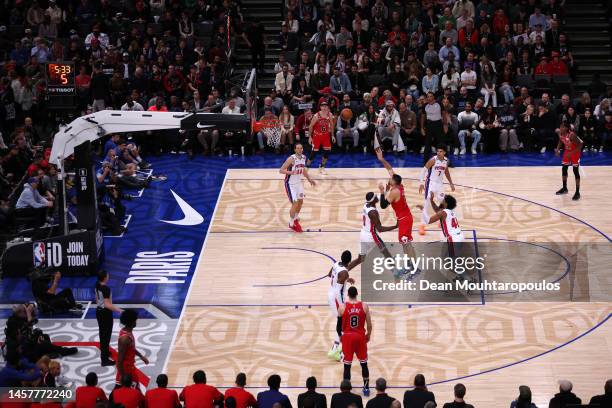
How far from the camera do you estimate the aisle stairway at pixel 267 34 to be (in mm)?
31891

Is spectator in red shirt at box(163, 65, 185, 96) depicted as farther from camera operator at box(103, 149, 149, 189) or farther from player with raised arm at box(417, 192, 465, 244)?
player with raised arm at box(417, 192, 465, 244)

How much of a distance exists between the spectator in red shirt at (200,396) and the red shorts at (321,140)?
1369cm

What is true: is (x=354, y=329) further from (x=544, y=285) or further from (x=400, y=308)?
(x=544, y=285)

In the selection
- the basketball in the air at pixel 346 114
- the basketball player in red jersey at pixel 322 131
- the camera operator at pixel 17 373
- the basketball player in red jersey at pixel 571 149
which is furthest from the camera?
the basketball in the air at pixel 346 114

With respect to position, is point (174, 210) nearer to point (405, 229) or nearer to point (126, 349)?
point (405, 229)

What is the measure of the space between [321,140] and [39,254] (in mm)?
8835

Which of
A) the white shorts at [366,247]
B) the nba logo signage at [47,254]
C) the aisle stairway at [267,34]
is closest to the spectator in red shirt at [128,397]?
the nba logo signage at [47,254]

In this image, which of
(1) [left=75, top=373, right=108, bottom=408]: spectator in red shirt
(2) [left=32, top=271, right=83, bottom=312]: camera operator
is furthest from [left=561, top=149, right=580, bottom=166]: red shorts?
(1) [left=75, top=373, right=108, bottom=408]: spectator in red shirt

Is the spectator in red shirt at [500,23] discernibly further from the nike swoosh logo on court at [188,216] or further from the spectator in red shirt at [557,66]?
the nike swoosh logo on court at [188,216]

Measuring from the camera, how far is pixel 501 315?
18375 mm

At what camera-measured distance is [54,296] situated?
1866cm

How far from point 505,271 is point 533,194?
4936mm

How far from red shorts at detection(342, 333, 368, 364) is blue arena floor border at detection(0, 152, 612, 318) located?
4.34m

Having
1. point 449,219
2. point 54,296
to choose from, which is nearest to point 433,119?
point 449,219
